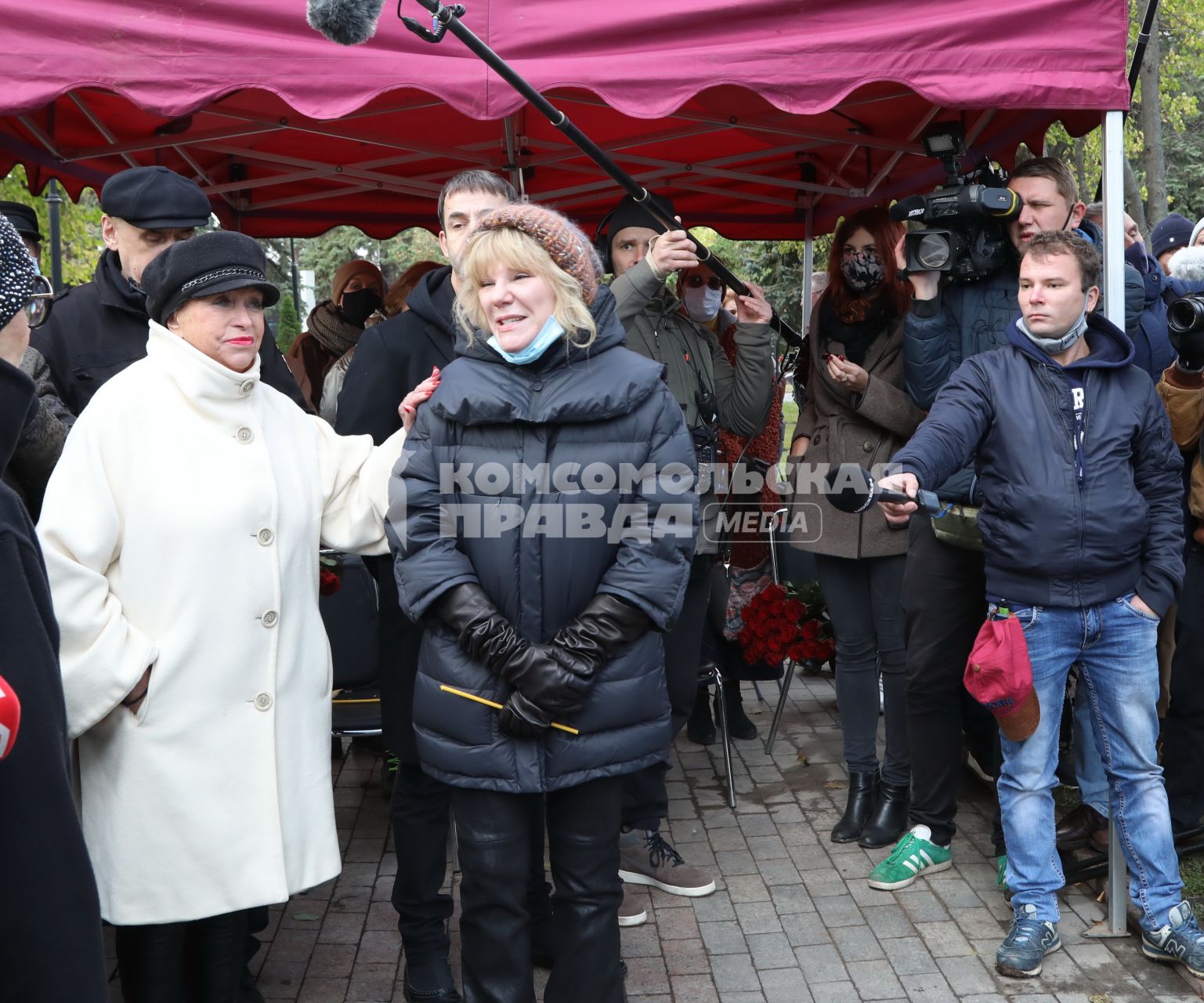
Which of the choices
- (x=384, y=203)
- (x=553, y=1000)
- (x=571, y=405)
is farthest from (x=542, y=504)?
(x=384, y=203)

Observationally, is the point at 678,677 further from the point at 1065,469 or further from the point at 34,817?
the point at 34,817

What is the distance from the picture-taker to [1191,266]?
14.6ft

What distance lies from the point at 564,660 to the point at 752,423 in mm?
1762

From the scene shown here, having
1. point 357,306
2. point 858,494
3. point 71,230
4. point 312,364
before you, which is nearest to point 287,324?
point 71,230

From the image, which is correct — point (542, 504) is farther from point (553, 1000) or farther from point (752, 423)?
point (752, 423)

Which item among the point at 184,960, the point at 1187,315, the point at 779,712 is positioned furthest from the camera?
the point at 779,712

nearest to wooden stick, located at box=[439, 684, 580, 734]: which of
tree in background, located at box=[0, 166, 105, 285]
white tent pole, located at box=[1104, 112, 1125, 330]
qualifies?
white tent pole, located at box=[1104, 112, 1125, 330]

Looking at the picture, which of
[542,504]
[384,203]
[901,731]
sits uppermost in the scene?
[384,203]

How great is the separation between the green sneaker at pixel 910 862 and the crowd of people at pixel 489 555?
23mm

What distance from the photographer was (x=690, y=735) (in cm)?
552

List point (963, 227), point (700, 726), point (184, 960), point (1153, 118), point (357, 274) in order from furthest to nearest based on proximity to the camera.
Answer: point (1153, 118), point (357, 274), point (700, 726), point (963, 227), point (184, 960)

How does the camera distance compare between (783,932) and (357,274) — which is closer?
(783,932)

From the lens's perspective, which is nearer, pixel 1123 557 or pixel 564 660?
pixel 564 660

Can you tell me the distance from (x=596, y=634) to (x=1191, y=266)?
2.99 m
